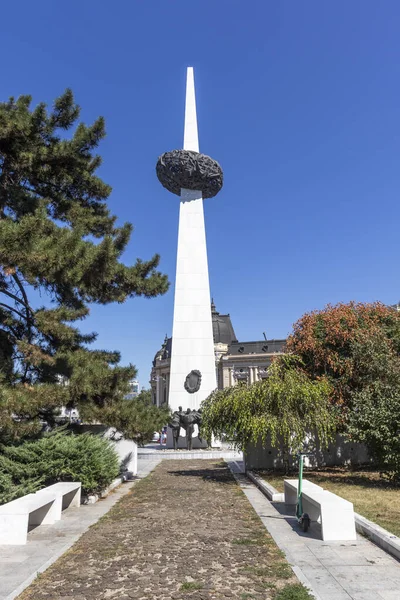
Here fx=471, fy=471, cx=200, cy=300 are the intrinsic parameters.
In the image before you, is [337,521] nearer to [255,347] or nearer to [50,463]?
[50,463]

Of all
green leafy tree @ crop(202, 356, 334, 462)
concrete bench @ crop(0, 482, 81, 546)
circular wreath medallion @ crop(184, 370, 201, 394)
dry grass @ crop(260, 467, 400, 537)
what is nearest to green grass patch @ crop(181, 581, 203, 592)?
concrete bench @ crop(0, 482, 81, 546)

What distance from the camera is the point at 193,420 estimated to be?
936 inches

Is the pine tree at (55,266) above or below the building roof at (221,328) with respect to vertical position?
below

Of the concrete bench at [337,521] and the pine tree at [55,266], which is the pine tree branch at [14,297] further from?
the concrete bench at [337,521]

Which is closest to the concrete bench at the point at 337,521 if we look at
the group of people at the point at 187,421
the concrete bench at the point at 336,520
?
the concrete bench at the point at 336,520

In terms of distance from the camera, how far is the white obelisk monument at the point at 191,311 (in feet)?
85.8

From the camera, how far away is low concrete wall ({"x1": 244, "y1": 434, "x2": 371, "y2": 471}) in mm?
16797

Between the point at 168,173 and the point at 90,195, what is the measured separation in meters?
14.9

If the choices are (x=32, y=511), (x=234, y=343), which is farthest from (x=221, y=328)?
(x=32, y=511)

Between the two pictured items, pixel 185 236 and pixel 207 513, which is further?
pixel 185 236

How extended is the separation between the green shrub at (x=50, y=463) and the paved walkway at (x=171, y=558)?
106 cm

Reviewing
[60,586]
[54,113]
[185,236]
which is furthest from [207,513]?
[185,236]

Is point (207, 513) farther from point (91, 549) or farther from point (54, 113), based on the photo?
point (54, 113)

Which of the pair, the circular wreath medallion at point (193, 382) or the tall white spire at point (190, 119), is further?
the tall white spire at point (190, 119)
